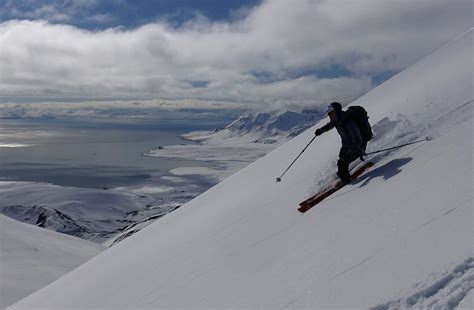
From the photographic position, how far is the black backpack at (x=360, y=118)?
791 centimetres

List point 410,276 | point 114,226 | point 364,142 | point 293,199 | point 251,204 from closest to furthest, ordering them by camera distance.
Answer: point 410,276 < point 364,142 < point 293,199 < point 251,204 < point 114,226

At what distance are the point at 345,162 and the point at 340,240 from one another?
316cm

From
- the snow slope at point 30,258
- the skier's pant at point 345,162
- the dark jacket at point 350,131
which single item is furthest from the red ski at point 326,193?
the snow slope at point 30,258

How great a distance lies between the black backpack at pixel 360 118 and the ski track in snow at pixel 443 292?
4719mm

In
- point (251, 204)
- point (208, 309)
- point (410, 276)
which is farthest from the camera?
point (251, 204)

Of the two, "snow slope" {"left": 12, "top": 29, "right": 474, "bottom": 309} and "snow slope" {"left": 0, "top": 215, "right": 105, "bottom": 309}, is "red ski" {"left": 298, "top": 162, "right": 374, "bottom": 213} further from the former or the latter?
"snow slope" {"left": 0, "top": 215, "right": 105, "bottom": 309}

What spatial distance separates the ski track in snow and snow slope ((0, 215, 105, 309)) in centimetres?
2104

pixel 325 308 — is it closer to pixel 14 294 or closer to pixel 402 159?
pixel 402 159

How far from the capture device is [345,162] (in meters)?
8.12

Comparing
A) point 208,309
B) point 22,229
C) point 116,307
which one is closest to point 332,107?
point 208,309

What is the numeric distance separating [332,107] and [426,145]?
6.43 feet

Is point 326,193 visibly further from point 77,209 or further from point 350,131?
point 77,209

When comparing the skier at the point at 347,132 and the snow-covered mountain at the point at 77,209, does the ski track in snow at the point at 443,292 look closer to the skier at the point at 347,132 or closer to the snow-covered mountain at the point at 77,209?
the skier at the point at 347,132

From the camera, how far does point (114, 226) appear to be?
106625mm
